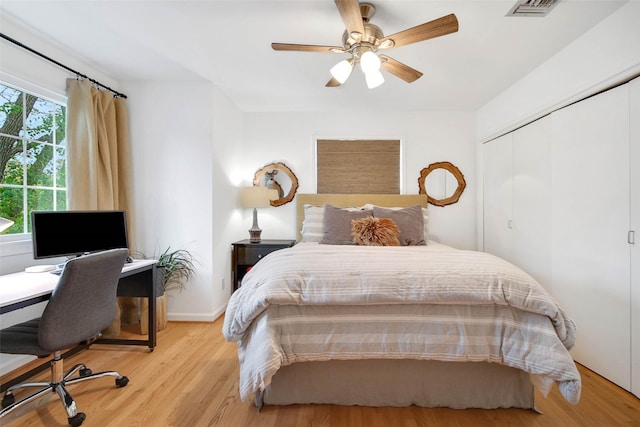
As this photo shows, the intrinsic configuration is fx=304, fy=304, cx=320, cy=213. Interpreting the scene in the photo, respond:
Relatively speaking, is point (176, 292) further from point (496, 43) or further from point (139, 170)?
point (496, 43)

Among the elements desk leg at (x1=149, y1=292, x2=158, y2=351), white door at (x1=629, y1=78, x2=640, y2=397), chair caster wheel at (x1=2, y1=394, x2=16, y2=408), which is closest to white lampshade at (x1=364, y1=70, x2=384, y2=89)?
white door at (x1=629, y1=78, x2=640, y2=397)

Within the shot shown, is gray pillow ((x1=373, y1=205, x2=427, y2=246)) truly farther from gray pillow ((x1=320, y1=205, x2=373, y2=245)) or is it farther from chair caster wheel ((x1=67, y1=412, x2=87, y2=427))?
chair caster wheel ((x1=67, y1=412, x2=87, y2=427))

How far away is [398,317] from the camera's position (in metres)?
1.61

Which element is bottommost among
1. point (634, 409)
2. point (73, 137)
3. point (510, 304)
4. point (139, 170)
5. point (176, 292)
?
point (634, 409)

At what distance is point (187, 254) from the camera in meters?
3.05

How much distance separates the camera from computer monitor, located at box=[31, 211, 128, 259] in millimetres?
1959

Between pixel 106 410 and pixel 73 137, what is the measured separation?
2091mm

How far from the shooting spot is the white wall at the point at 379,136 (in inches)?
151

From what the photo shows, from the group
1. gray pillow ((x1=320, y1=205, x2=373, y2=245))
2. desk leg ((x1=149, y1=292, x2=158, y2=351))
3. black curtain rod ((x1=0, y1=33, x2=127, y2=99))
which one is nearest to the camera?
black curtain rod ((x1=0, y1=33, x2=127, y2=99))

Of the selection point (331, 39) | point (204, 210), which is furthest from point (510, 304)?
point (204, 210)

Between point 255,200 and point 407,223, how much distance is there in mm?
1717

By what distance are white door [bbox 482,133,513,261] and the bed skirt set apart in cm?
176

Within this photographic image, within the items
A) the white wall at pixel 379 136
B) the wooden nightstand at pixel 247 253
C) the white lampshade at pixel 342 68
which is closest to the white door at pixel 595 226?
the white wall at pixel 379 136

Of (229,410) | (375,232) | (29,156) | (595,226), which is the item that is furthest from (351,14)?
(29,156)
